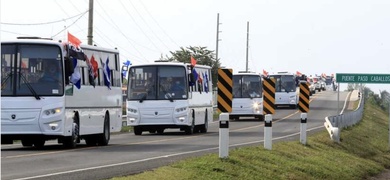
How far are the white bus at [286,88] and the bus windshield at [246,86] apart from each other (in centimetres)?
1578

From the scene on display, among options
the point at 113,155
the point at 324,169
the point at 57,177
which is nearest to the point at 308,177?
the point at 324,169

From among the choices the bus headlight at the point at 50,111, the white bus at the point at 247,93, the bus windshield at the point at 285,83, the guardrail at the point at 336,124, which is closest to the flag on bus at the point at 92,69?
the bus headlight at the point at 50,111

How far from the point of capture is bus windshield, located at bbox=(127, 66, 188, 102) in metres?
34.9

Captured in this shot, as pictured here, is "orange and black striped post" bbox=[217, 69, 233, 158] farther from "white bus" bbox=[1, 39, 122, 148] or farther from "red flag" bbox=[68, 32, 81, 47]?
"red flag" bbox=[68, 32, 81, 47]

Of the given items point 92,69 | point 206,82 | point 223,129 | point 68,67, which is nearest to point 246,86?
point 206,82

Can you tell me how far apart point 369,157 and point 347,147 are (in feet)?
2.74

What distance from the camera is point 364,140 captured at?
3891 cm

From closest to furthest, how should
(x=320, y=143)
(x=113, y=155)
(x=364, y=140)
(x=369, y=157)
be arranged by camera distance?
(x=113, y=155), (x=320, y=143), (x=369, y=157), (x=364, y=140)

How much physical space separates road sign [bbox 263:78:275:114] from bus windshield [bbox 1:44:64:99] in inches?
205

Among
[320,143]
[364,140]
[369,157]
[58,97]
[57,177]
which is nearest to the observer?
[57,177]

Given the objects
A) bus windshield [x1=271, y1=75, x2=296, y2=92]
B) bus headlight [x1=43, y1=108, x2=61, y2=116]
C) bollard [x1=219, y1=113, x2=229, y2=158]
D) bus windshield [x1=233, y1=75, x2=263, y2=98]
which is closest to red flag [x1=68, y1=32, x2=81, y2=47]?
bus headlight [x1=43, y1=108, x2=61, y2=116]

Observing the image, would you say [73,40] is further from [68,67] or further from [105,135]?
[105,135]

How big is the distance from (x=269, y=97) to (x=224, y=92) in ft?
21.0

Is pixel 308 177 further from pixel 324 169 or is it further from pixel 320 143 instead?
pixel 320 143
